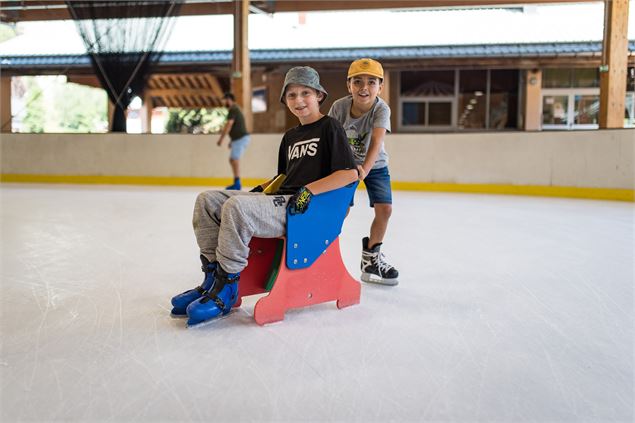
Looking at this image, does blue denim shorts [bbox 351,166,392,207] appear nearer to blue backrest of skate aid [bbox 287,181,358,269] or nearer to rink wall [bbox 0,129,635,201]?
blue backrest of skate aid [bbox 287,181,358,269]

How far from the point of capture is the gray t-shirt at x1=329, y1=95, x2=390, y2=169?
87.4 inches

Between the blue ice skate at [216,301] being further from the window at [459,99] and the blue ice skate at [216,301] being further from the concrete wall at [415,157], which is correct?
the window at [459,99]

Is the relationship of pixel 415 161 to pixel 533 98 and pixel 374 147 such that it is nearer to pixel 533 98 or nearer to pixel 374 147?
pixel 374 147

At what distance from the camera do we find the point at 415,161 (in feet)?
24.6

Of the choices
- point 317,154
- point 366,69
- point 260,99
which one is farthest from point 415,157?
point 260,99

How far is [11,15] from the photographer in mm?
10969

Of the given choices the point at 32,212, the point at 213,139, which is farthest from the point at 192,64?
the point at 32,212

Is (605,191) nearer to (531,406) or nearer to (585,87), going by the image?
(531,406)

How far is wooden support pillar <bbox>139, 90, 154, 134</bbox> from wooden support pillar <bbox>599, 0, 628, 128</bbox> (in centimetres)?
1003

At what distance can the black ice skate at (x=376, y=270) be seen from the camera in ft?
7.84

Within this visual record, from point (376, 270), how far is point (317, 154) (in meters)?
0.73

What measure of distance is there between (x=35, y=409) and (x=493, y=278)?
6.31 ft

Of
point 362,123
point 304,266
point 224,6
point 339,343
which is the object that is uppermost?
point 224,6

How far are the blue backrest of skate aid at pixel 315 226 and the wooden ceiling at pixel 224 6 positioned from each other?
7392 mm
